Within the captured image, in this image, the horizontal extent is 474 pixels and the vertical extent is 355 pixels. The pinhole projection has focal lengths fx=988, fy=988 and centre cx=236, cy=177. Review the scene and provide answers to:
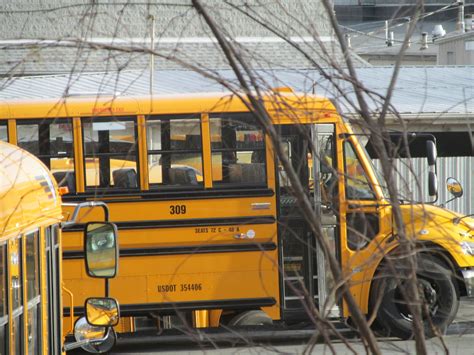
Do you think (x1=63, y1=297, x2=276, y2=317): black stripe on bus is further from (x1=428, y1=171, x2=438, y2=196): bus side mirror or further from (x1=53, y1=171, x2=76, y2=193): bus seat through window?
(x1=428, y1=171, x2=438, y2=196): bus side mirror

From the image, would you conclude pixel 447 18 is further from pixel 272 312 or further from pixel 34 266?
pixel 34 266

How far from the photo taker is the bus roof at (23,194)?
3.43 metres

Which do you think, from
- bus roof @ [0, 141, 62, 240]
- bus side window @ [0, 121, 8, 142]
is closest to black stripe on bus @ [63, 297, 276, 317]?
bus side window @ [0, 121, 8, 142]

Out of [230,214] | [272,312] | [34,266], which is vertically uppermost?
[34,266]

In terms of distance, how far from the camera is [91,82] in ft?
51.6

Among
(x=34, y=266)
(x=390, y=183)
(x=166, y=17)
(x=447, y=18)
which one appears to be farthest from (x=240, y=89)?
(x=447, y=18)

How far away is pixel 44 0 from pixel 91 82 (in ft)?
27.2

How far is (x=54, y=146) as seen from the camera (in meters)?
10.0

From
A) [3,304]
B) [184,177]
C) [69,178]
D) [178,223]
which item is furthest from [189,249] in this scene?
[3,304]

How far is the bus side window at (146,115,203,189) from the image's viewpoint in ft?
32.9

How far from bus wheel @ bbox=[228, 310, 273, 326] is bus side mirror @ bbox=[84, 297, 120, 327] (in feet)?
18.3

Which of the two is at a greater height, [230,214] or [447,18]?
[447,18]

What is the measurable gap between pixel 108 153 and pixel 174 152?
67 cm

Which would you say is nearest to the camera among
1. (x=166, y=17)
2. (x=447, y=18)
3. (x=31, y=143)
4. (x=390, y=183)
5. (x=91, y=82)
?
(x=390, y=183)
